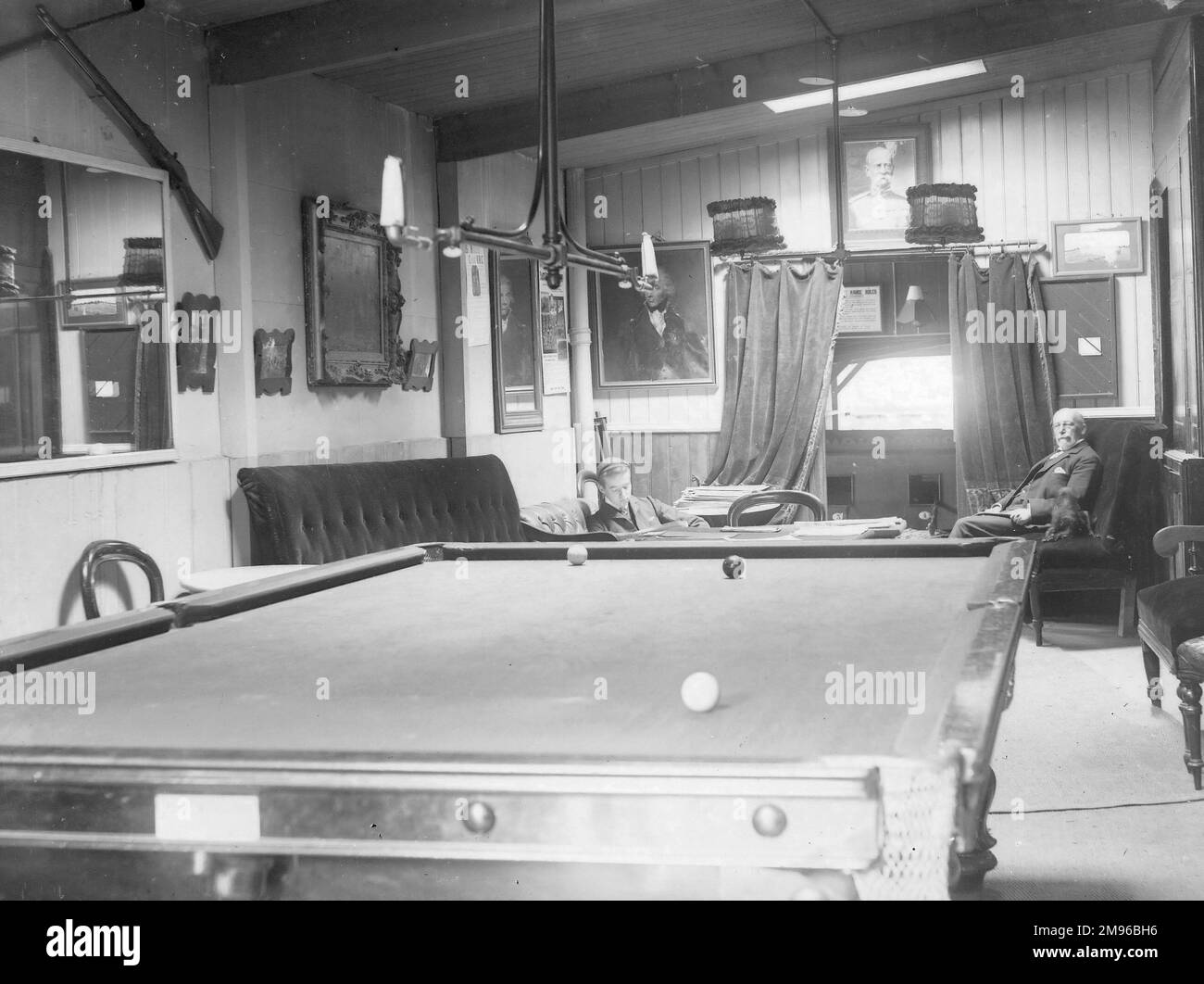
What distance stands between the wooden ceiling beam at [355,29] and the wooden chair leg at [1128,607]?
Result: 4.35 meters

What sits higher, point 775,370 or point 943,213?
point 943,213

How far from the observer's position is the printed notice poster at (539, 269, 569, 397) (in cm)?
862

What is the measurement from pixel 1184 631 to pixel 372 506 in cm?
343

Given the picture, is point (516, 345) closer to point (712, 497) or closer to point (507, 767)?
point (712, 497)

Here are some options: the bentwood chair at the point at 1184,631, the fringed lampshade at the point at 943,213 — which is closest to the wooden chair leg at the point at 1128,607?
the bentwood chair at the point at 1184,631

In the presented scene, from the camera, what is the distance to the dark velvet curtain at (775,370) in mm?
9023

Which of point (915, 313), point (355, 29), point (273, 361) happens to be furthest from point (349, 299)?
point (915, 313)

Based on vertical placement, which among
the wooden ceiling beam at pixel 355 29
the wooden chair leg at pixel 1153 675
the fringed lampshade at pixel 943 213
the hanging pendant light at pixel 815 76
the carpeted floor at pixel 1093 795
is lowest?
the carpeted floor at pixel 1093 795

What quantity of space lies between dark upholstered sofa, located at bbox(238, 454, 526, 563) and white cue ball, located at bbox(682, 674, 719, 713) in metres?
3.58

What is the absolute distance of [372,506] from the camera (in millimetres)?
5711

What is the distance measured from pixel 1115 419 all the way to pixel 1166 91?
206 cm

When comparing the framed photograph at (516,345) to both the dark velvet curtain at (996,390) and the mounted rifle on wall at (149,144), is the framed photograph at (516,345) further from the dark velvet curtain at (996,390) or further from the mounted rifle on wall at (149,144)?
the dark velvet curtain at (996,390)
